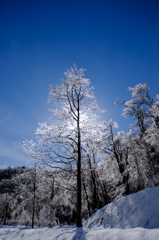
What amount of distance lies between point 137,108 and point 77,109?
6.07 metres

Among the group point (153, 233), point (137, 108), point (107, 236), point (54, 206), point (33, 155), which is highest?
point (137, 108)

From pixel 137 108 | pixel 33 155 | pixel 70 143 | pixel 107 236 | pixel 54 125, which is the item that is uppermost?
pixel 137 108

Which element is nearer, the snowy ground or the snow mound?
the snowy ground

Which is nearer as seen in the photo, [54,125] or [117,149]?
[54,125]

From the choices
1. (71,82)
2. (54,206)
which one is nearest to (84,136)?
(71,82)

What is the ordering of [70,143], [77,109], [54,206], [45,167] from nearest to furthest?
[45,167] → [70,143] → [77,109] → [54,206]

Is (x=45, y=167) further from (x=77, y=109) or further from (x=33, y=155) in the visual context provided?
(x=77, y=109)

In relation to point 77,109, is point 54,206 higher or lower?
lower

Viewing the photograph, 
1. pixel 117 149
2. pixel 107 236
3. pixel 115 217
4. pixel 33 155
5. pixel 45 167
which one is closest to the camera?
pixel 107 236

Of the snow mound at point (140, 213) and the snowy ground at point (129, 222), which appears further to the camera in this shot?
the snow mound at point (140, 213)

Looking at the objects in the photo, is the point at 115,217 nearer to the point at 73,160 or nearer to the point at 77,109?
the point at 73,160

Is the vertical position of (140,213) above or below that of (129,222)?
above

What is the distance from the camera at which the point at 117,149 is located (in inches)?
490

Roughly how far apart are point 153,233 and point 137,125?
10.1m
